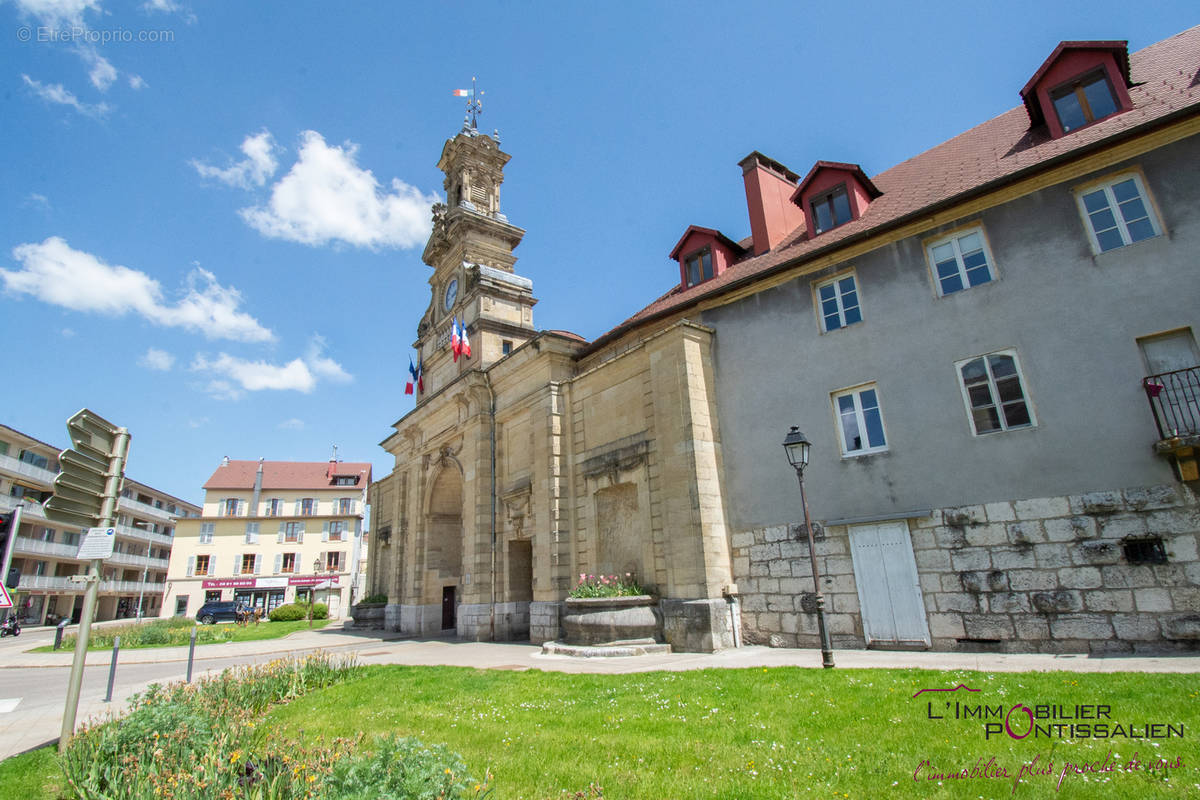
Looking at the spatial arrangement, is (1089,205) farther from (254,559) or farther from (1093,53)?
(254,559)

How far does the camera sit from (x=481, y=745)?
5.86 m

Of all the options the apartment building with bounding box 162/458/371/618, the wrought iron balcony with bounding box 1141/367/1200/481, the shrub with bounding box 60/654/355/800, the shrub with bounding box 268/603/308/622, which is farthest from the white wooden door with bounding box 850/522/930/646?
the apartment building with bounding box 162/458/371/618

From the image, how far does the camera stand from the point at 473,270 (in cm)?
2509

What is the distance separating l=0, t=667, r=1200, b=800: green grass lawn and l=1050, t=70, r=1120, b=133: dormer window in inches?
404

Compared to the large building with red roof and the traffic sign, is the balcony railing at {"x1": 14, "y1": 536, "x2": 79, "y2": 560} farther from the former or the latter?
the traffic sign

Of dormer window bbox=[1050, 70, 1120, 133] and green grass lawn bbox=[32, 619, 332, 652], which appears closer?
dormer window bbox=[1050, 70, 1120, 133]

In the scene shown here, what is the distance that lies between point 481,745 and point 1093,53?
15804 millimetres

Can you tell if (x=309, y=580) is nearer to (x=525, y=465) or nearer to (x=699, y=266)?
(x=525, y=465)

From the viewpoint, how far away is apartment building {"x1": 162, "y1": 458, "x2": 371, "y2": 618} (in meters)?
49.0

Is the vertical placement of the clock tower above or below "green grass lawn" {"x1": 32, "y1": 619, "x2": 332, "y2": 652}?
above

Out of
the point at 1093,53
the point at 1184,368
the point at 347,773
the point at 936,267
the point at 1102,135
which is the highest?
the point at 1093,53

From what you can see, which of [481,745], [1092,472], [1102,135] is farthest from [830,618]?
[1102,135]

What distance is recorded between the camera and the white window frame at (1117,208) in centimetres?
962

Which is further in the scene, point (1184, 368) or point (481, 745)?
point (1184, 368)
